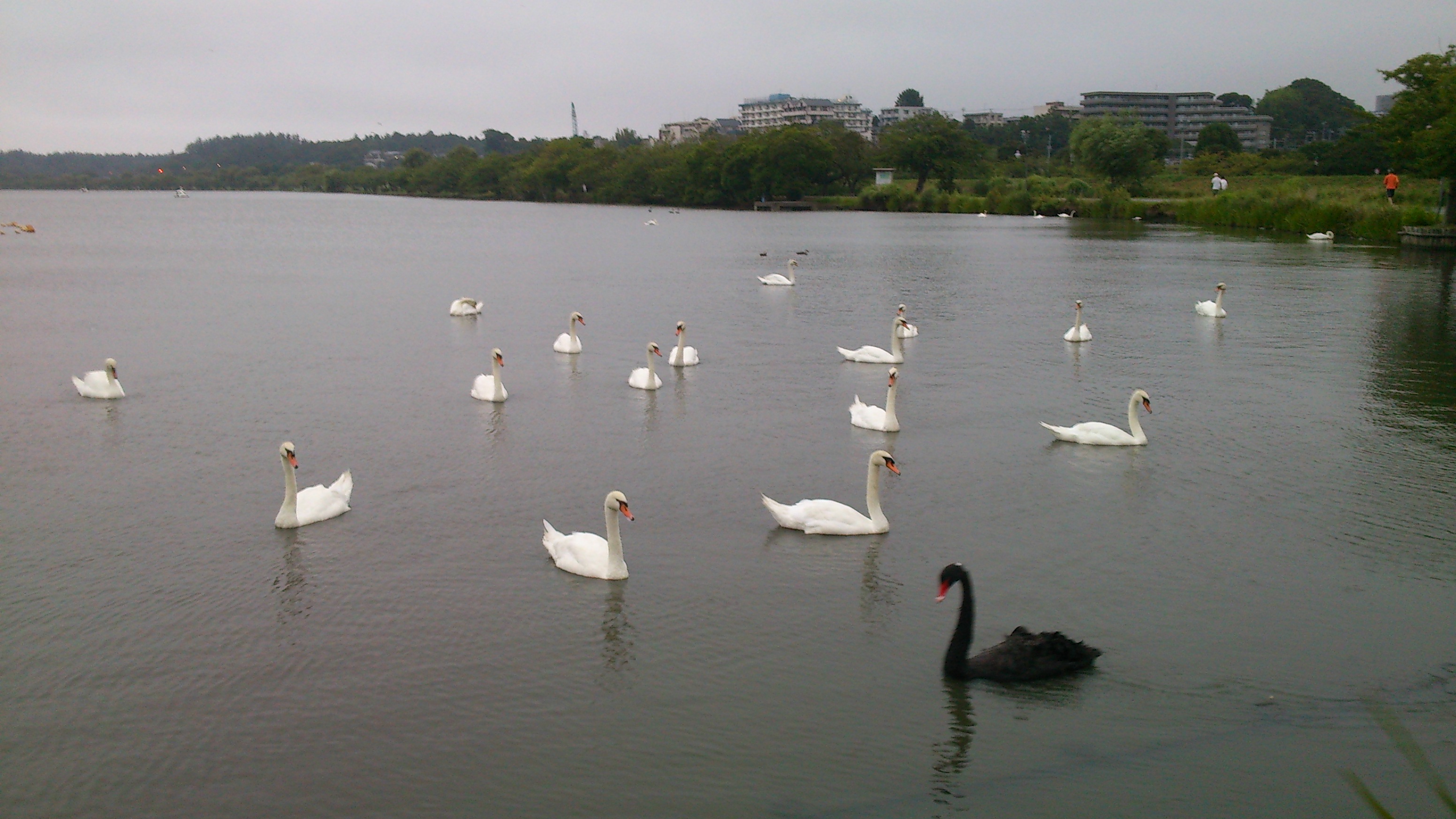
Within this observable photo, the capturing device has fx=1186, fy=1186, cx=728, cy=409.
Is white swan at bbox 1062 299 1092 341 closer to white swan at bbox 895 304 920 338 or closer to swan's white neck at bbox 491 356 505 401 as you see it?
white swan at bbox 895 304 920 338

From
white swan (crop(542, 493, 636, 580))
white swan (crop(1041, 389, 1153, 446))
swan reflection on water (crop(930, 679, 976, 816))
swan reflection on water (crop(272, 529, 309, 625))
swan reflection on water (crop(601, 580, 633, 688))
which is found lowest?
swan reflection on water (crop(930, 679, 976, 816))

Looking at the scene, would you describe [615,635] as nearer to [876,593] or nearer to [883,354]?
[876,593]

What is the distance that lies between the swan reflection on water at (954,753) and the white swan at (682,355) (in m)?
12.8

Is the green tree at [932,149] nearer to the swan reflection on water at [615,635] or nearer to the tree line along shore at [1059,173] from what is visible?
the tree line along shore at [1059,173]

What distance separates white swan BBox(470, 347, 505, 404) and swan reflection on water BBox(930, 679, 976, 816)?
426 inches

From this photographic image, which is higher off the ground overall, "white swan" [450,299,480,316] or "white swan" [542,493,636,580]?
"white swan" [450,299,480,316]

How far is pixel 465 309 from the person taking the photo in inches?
1126

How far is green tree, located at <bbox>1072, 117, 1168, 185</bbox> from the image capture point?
8969cm

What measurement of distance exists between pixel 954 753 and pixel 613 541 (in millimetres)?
3824

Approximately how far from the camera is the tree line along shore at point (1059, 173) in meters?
53.7

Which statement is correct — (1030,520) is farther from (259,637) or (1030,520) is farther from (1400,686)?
(259,637)

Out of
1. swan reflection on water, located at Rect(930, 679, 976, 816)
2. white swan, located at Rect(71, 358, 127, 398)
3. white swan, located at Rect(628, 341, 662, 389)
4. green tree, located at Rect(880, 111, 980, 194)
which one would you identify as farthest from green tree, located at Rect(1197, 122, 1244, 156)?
swan reflection on water, located at Rect(930, 679, 976, 816)

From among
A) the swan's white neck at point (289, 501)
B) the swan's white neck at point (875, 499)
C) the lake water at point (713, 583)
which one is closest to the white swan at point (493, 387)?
the lake water at point (713, 583)

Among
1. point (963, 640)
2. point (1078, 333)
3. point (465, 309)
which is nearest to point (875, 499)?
point (963, 640)
